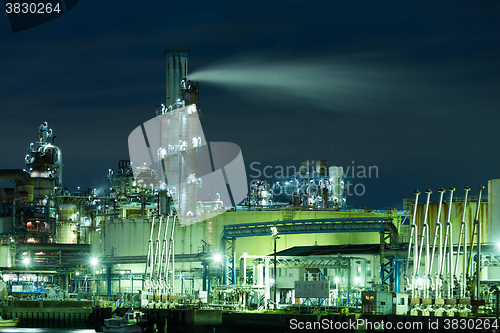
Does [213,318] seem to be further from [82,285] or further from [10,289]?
[82,285]

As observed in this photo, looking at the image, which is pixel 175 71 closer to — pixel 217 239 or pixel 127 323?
pixel 217 239

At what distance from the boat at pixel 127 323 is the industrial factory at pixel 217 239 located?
2.58 metres

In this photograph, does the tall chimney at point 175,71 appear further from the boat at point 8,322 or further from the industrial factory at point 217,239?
the boat at point 8,322

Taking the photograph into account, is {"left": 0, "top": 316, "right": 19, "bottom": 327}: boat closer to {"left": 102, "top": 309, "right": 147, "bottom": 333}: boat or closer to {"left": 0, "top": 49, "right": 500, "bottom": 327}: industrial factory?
{"left": 0, "top": 49, "right": 500, "bottom": 327}: industrial factory

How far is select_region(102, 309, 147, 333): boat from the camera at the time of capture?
59281 mm

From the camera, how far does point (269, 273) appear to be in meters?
69.6

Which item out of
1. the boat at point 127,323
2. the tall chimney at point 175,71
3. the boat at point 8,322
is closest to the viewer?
the boat at point 127,323

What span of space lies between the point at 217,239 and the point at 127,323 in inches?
995

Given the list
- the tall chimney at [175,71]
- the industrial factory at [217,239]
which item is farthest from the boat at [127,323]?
the tall chimney at [175,71]

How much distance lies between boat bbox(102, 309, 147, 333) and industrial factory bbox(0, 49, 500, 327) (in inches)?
102

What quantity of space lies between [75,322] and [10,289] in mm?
14244

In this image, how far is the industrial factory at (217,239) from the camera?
59906mm

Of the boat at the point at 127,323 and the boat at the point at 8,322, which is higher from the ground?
the boat at the point at 127,323

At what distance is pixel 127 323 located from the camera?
198 feet
